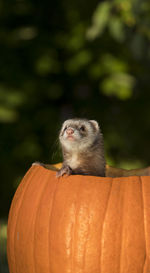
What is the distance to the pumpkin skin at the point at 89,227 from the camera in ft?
6.74

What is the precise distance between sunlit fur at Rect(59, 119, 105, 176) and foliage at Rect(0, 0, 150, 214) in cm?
235

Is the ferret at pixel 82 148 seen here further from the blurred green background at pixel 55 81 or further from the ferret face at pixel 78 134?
the blurred green background at pixel 55 81

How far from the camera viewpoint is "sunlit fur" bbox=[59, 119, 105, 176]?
8.85 feet

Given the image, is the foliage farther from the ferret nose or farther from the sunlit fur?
the ferret nose

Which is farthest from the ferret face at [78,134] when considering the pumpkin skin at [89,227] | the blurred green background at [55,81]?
the blurred green background at [55,81]

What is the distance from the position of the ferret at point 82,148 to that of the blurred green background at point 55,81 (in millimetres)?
2343

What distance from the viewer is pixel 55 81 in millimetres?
5895

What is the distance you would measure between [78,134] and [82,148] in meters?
0.10

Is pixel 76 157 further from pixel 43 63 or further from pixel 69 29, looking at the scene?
pixel 69 29

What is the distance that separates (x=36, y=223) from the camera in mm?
2248

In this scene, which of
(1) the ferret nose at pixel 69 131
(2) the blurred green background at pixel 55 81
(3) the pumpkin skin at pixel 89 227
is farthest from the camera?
(2) the blurred green background at pixel 55 81

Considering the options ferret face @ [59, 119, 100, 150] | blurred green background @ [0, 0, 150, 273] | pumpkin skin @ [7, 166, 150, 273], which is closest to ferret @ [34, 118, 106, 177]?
ferret face @ [59, 119, 100, 150]

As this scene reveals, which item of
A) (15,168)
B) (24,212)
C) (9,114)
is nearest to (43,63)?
(9,114)

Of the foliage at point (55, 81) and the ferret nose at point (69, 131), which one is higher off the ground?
the foliage at point (55, 81)
